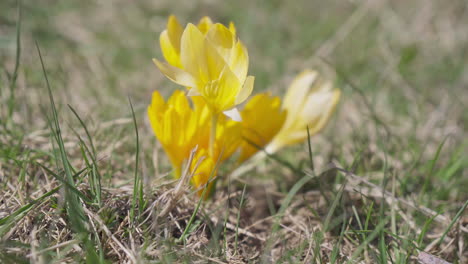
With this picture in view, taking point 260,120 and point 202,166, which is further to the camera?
point 260,120

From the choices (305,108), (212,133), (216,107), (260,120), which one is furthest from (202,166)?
(305,108)

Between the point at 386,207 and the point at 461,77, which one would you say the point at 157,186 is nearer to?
the point at 386,207

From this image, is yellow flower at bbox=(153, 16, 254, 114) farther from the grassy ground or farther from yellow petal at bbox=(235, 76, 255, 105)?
the grassy ground

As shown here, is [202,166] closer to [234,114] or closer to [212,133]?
[212,133]

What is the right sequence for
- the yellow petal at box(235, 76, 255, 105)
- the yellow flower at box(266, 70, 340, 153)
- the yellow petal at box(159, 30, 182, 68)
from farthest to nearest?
the yellow flower at box(266, 70, 340, 153) → the yellow petal at box(159, 30, 182, 68) → the yellow petal at box(235, 76, 255, 105)

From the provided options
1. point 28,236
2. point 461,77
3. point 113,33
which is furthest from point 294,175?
point 113,33

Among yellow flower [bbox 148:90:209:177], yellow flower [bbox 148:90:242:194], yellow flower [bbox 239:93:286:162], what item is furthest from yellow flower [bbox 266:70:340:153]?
yellow flower [bbox 148:90:209:177]
